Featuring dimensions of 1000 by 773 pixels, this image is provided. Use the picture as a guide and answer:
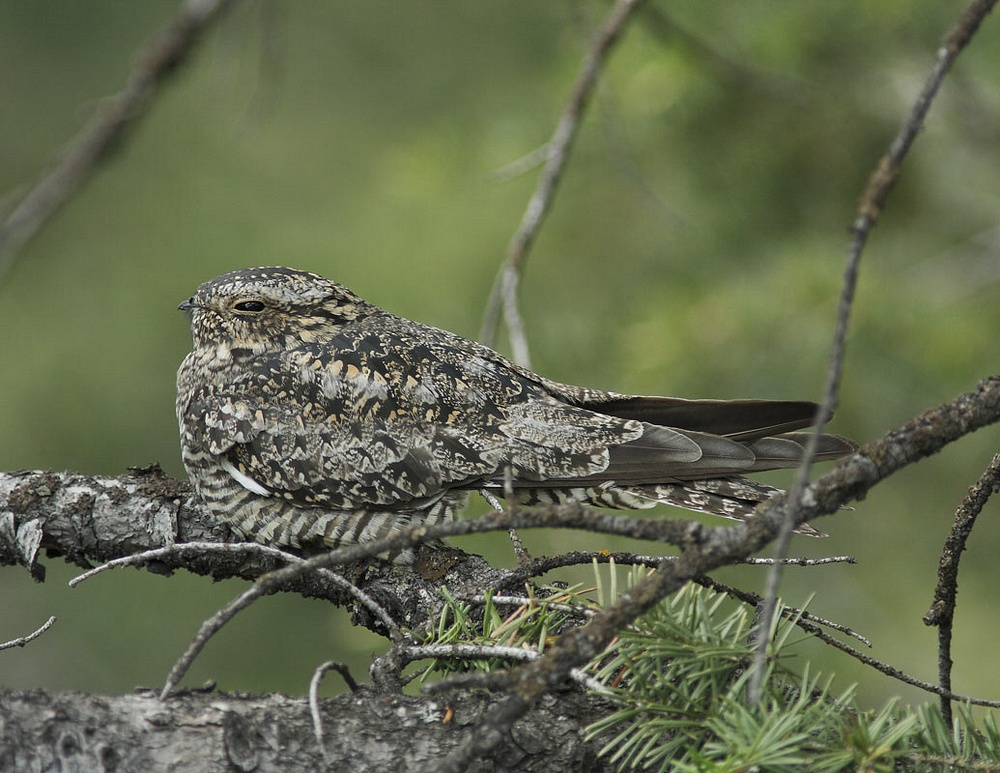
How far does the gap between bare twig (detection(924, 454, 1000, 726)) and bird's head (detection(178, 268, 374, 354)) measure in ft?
5.62

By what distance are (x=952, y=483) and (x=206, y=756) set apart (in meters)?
2.86

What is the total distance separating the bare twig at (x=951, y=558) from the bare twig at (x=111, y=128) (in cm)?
196

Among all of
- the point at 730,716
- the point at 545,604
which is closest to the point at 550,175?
the point at 545,604

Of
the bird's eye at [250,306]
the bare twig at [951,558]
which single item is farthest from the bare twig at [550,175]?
the bare twig at [951,558]

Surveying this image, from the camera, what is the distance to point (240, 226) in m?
5.82

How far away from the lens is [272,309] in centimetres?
278

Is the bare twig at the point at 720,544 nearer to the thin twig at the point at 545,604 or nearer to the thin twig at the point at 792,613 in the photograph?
the thin twig at the point at 792,613

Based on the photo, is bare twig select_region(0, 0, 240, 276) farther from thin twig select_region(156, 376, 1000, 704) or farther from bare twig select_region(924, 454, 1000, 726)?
bare twig select_region(924, 454, 1000, 726)

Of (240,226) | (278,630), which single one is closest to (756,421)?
(240,226)

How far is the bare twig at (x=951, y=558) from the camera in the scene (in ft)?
4.66

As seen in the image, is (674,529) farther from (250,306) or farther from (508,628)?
(250,306)

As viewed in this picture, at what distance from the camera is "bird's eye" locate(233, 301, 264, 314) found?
2762 millimetres

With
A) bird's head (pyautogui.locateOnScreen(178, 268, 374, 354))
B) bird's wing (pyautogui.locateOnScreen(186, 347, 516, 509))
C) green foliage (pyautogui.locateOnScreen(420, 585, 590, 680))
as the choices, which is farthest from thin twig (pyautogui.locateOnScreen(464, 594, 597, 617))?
bird's head (pyautogui.locateOnScreen(178, 268, 374, 354))

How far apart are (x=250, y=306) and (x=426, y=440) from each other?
2.19ft
